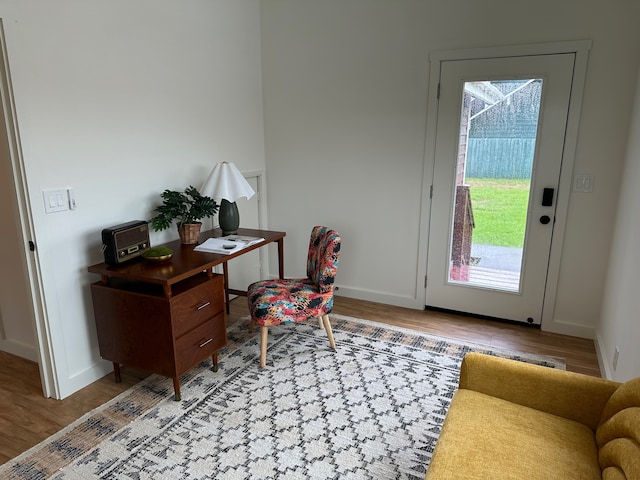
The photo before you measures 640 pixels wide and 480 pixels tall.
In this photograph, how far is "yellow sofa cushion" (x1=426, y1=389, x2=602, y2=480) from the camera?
1359mm

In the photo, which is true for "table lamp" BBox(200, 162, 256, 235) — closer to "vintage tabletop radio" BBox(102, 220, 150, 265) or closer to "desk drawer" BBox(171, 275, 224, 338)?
"vintage tabletop radio" BBox(102, 220, 150, 265)

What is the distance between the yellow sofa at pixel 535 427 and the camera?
4.41 feet

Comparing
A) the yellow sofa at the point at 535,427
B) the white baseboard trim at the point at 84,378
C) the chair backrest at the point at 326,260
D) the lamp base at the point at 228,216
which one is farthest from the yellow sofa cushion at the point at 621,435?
the white baseboard trim at the point at 84,378

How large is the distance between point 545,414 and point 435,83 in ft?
7.88

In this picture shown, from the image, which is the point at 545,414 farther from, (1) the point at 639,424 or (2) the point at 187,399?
(2) the point at 187,399

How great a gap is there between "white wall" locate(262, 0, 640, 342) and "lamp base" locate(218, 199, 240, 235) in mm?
947

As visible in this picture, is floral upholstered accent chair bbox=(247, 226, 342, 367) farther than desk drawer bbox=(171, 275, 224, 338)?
Yes

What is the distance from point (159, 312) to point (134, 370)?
0.73 m

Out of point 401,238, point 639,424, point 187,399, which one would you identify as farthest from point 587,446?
point 401,238

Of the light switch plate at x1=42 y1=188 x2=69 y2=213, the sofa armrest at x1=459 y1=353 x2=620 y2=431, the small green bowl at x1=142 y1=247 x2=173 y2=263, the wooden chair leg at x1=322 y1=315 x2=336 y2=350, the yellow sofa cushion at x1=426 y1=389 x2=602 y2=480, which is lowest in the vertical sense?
the wooden chair leg at x1=322 y1=315 x2=336 y2=350

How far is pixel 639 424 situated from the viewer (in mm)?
1265

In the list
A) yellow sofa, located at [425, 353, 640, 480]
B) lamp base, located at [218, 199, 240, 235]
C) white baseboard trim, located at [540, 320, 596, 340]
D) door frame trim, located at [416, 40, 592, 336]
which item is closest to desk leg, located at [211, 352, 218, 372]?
Answer: lamp base, located at [218, 199, 240, 235]

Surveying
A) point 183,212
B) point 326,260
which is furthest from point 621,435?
point 183,212

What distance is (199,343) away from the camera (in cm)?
244
